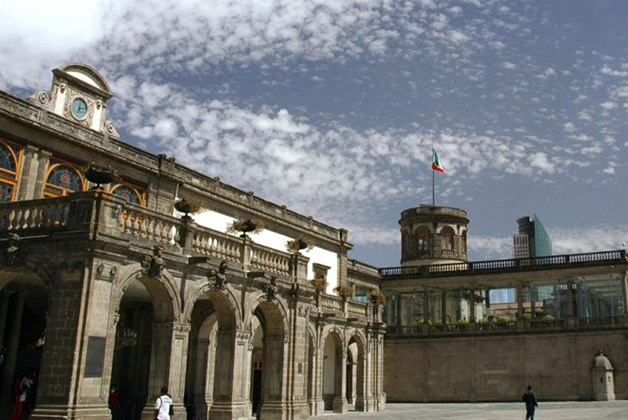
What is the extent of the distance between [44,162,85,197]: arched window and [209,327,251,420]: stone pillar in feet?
33.8

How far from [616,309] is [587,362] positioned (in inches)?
247

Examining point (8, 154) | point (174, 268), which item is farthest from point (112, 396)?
point (8, 154)

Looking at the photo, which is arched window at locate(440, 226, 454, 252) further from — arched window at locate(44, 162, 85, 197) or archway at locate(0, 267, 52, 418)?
archway at locate(0, 267, 52, 418)

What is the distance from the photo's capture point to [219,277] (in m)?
19.1

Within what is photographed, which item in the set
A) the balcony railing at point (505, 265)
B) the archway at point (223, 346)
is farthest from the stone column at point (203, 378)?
the balcony railing at point (505, 265)

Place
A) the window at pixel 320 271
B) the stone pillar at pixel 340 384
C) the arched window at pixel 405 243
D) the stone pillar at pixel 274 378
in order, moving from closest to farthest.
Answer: the stone pillar at pixel 274 378
the stone pillar at pixel 340 384
the window at pixel 320 271
the arched window at pixel 405 243

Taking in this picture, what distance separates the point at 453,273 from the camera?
53875 millimetres

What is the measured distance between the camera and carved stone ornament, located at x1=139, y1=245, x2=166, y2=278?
54.7ft

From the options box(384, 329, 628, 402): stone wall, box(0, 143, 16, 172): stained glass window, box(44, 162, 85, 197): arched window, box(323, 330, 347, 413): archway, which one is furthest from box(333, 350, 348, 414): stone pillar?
box(0, 143, 16, 172): stained glass window

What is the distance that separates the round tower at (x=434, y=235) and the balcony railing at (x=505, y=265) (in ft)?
21.3

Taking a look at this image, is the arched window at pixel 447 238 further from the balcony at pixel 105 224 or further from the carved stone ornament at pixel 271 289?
the balcony at pixel 105 224

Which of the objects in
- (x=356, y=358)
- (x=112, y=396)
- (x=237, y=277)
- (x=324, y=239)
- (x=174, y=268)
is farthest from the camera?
(x=324, y=239)

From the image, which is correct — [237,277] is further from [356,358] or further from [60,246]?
[356,358]

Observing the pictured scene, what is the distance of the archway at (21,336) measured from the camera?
64.7 feet
